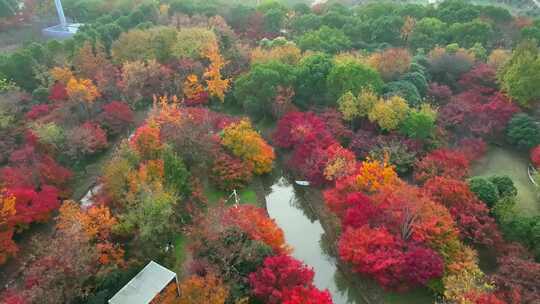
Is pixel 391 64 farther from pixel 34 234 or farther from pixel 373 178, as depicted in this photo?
pixel 34 234

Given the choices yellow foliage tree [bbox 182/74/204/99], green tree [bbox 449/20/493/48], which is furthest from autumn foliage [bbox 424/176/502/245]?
green tree [bbox 449/20/493/48]

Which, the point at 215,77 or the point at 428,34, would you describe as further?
the point at 428,34

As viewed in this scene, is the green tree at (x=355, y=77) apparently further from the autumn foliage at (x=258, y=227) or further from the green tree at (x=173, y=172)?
the green tree at (x=173, y=172)

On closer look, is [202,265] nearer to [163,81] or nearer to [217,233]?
[217,233]

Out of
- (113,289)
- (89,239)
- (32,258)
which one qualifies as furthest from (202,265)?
(32,258)

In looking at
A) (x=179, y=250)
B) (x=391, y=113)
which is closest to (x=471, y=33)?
(x=391, y=113)

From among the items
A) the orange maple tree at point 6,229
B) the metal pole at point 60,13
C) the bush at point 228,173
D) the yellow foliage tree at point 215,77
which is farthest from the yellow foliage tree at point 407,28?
the metal pole at point 60,13
